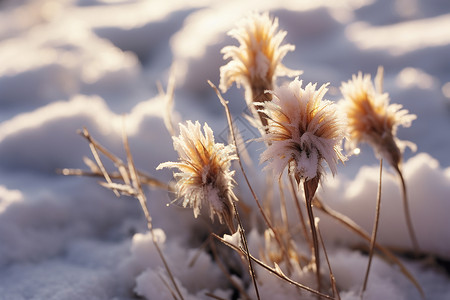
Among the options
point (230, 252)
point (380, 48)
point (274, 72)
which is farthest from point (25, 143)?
point (380, 48)

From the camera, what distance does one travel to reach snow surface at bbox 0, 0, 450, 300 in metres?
0.70

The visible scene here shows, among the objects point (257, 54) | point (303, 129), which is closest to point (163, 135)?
point (257, 54)

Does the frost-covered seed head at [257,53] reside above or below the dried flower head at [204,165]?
above

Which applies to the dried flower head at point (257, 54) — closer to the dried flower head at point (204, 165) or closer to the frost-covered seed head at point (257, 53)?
the frost-covered seed head at point (257, 53)

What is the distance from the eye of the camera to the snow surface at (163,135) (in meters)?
0.70

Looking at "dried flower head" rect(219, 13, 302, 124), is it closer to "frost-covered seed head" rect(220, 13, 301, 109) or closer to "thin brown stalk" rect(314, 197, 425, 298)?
"frost-covered seed head" rect(220, 13, 301, 109)

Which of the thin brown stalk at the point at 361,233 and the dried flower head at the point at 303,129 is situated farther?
the thin brown stalk at the point at 361,233

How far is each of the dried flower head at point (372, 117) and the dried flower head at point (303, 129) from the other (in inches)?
6.9

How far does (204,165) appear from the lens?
0.46 m

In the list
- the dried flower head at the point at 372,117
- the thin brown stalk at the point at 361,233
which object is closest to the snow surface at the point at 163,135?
the thin brown stalk at the point at 361,233

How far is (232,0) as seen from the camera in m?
2.04

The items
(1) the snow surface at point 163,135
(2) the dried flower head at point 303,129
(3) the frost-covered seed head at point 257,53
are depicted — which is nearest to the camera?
(2) the dried flower head at point 303,129

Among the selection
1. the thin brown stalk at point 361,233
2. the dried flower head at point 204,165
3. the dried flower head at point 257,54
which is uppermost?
the dried flower head at point 257,54

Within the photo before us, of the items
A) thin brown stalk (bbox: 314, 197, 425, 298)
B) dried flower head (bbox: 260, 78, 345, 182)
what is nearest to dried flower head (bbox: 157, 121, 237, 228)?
dried flower head (bbox: 260, 78, 345, 182)
